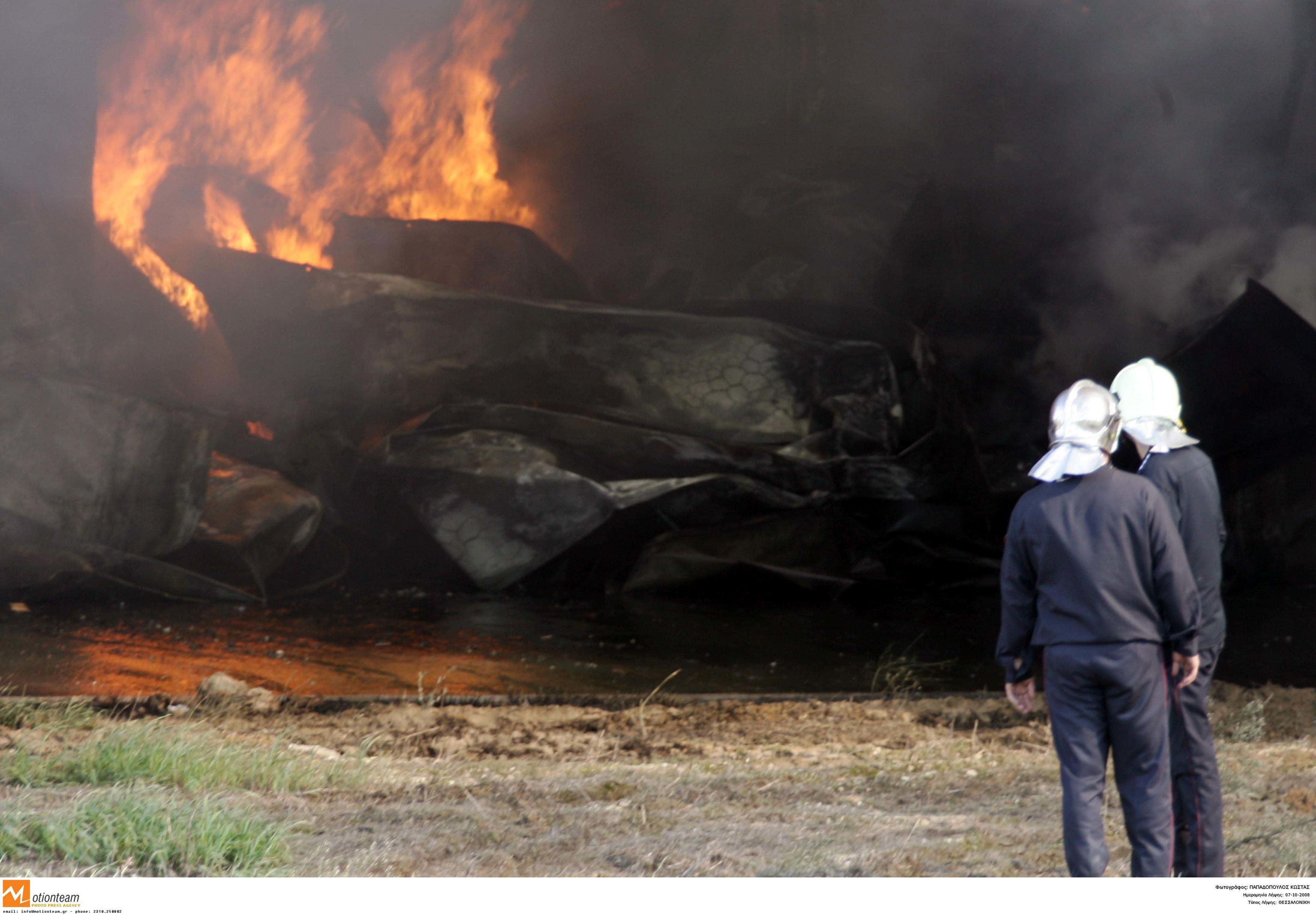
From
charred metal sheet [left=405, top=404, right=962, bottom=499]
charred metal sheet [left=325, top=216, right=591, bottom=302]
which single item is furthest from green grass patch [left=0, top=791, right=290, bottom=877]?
charred metal sheet [left=325, top=216, right=591, bottom=302]

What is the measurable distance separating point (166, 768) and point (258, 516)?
4.18 metres

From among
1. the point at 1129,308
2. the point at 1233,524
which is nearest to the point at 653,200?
the point at 1129,308

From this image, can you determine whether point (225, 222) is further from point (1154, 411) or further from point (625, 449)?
point (1154, 411)

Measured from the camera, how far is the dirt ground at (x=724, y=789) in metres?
2.43

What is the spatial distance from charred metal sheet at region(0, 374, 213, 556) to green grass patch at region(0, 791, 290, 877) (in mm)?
4521

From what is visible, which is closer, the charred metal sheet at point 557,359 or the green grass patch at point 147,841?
the green grass patch at point 147,841

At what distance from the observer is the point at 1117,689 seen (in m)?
2.05

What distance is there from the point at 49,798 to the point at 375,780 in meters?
0.84

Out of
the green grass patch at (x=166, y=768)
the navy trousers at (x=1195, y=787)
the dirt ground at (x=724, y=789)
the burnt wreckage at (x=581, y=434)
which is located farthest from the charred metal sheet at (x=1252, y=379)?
the green grass patch at (x=166, y=768)

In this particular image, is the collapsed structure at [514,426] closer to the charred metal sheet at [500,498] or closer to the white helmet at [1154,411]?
the charred metal sheet at [500,498]

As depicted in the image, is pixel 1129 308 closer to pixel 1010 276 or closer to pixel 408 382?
pixel 1010 276

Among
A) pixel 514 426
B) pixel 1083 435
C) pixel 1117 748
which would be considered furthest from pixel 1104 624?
pixel 514 426

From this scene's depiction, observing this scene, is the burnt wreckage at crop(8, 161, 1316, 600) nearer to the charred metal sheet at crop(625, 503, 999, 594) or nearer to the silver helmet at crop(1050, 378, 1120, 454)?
the charred metal sheet at crop(625, 503, 999, 594)

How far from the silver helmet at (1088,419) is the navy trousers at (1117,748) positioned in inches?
16.2
